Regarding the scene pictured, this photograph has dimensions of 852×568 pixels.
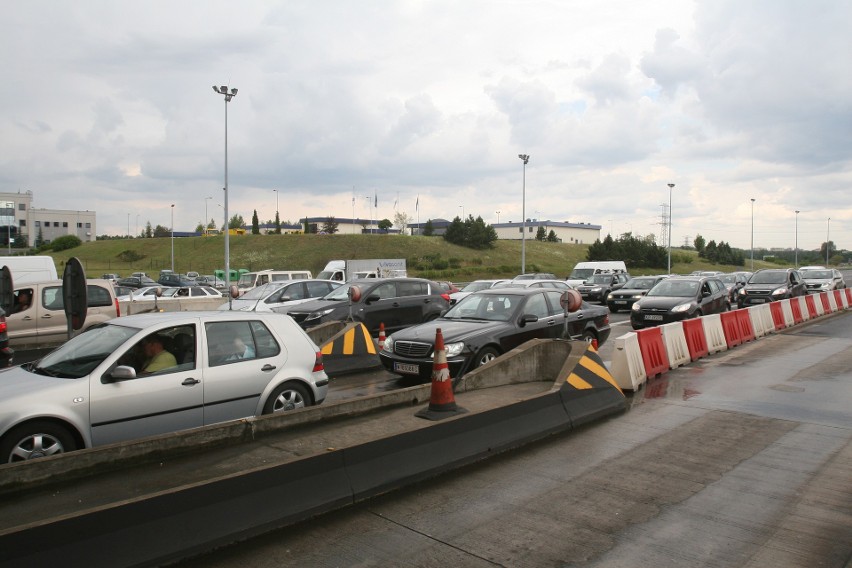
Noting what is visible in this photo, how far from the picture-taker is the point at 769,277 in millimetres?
26234

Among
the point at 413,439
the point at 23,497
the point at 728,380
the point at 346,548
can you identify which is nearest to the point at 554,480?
the point at 413,439

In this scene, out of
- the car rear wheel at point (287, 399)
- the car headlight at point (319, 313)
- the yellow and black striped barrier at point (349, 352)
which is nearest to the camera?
the car rear wheel at point (287, 399)

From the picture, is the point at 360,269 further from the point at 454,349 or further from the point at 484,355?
the point at 454,349

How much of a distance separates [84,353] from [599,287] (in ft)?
85.1

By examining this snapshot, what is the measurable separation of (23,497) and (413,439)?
2.93 m

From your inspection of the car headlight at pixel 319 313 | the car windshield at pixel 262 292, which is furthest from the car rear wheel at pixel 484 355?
the car windshield at pixel 262 292

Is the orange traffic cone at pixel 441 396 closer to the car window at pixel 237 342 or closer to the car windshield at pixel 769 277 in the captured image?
the car window at pixel 237 342

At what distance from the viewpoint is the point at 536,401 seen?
6.84 m

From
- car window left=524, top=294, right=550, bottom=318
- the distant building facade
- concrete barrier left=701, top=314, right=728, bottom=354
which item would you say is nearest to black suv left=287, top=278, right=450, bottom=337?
car window left=524, top=294, right=550, bottom=318

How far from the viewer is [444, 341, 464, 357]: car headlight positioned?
9.38m

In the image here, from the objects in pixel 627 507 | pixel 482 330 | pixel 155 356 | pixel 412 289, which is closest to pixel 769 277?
pixel 412 289

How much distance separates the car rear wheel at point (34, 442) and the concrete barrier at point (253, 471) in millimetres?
827

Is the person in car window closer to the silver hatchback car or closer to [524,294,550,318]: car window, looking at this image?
the silver hatchback car

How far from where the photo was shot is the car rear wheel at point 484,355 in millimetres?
9625
